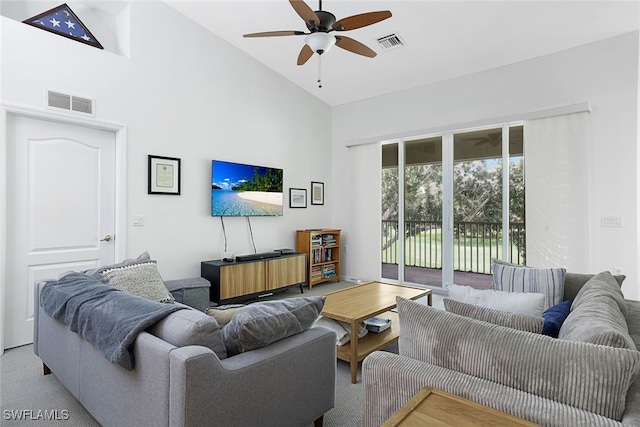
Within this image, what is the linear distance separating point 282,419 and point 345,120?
16.4 feet

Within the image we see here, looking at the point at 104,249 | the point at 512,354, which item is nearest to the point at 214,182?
the point at 104,249

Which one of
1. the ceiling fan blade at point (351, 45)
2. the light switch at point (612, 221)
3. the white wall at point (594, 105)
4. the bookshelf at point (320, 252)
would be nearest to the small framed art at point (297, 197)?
the bookshelf at point (320, 252)

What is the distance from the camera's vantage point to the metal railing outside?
4305 millimetres

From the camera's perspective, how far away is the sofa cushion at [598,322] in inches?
40.8

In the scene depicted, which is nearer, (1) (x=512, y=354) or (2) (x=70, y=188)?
(1) (x=512, y=354)

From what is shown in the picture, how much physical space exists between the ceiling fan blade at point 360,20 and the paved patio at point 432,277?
354 cm

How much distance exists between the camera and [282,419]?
1.51m

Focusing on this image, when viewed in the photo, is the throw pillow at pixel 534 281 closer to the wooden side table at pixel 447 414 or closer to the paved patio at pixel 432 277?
the wooden side table at pixel 447 414

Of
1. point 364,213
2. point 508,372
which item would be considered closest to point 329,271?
point 364,213

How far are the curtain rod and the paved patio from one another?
1.98m

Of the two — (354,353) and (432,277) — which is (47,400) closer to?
(354,353)

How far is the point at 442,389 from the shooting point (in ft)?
3.55

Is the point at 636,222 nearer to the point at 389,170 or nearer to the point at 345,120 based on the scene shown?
the point at 389,170

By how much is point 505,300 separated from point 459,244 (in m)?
3.16
